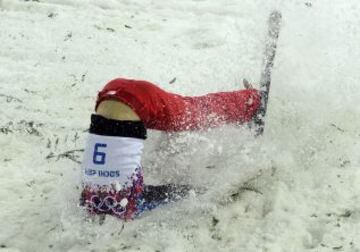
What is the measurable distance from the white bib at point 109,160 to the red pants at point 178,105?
14 cm

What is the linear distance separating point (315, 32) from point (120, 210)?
2.39 metres

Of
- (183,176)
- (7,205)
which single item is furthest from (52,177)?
(183,176)

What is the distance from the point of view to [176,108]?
8.41ft

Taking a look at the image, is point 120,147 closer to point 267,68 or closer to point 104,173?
point 104,173

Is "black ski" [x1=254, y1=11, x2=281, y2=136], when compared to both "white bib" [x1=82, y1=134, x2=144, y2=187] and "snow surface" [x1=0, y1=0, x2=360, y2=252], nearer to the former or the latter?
"snow surface" [x1=0, y1=0, x2=360, y2=252]

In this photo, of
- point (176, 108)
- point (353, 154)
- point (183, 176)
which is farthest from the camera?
point (353, 154)

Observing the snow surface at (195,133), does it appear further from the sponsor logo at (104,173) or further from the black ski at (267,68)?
the sponsor logo at (104,173)

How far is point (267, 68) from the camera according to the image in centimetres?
324

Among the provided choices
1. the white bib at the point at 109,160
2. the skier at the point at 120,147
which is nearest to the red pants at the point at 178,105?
the skier at the point at 120,147

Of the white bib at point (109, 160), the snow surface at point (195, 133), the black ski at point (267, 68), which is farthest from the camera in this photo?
the black ski at point (267, 68)

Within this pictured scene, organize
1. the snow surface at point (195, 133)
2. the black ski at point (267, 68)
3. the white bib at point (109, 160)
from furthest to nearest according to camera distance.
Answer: the black ski at point (267, 68) → the snow surface at point (195, 133) → the white bib at point (109, 160)

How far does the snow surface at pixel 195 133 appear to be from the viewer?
2449mm

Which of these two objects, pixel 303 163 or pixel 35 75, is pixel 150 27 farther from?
pixel 303 163

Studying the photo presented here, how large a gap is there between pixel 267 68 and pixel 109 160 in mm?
1286
